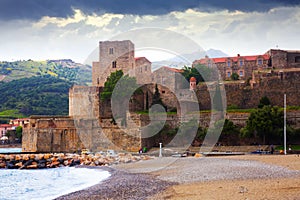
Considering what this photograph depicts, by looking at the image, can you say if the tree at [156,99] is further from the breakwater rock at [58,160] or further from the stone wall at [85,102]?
the breakwater rock at [58,160]

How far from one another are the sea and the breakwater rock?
191cm

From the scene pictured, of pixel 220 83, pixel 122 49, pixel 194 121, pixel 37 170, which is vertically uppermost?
pixel 122 49

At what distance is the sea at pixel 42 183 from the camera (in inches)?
753

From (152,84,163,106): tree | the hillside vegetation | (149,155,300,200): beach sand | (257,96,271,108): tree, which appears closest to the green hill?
the hillside vegetation

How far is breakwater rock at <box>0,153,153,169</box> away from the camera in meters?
30.7

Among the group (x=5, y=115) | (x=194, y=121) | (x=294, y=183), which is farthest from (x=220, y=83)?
(x=5, y=115)

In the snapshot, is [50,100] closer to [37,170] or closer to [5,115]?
[5,115]

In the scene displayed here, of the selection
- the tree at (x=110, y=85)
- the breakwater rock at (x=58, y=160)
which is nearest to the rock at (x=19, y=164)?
the breakwater rock at (x=58, y=160)

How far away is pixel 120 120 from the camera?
3884 centimetres

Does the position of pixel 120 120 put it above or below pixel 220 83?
below

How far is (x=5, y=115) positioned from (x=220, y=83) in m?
71.1

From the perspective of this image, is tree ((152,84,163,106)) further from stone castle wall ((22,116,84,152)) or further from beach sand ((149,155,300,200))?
beach sand ((149,155,300,200))

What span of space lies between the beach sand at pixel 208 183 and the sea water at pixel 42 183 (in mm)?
1322

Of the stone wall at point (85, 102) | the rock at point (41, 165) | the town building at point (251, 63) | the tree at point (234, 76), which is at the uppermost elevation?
the town building at point (251, 63)
